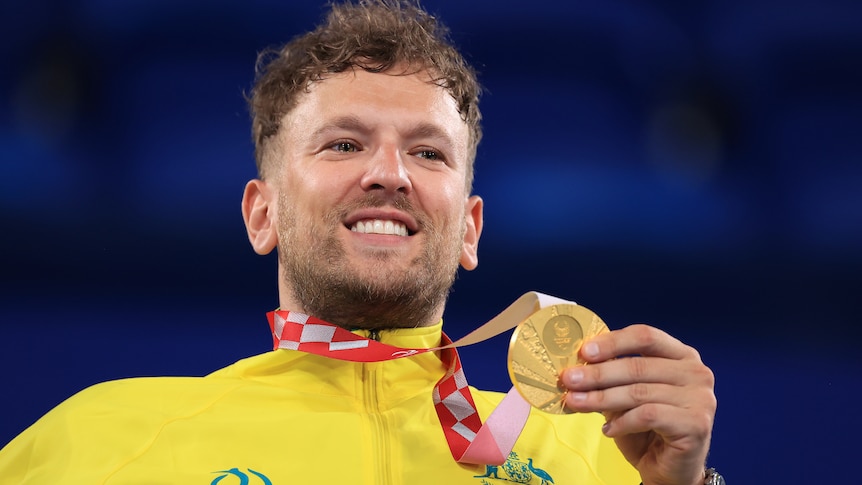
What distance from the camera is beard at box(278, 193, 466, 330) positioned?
2146 millimetres

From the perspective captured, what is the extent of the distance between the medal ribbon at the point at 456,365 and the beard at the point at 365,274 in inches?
3.1

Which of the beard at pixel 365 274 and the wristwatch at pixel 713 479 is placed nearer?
the wristwatch at pixel 713 479

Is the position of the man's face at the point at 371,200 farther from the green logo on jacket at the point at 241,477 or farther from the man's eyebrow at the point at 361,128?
the green logo on jacket at the point at 241,477

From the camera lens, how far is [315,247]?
86.1 inches

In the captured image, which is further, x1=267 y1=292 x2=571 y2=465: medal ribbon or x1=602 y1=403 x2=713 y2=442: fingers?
x1=267 y1=292 x2=571 y2=465: medal ribbon

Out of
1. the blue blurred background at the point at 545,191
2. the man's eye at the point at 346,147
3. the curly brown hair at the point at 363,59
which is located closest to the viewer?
the man's eye at the point at 346,147

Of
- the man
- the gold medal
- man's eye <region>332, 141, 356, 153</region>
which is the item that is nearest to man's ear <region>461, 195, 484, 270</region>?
the man

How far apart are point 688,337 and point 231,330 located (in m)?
1.47

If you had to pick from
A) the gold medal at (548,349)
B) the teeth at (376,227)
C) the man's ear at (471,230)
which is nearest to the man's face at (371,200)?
the teeth at (376,227)

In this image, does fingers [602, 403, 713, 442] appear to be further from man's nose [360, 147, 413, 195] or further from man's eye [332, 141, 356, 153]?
man's eye [332, 141, 356, 153]

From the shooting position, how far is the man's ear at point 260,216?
243 cm

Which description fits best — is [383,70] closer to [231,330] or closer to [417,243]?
[417,243]

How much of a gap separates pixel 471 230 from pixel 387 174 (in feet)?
1.65

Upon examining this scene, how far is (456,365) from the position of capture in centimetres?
220
